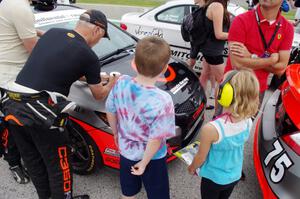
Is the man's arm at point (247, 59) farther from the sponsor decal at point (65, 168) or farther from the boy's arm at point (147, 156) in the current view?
the sponsor decal at point (65, 168)

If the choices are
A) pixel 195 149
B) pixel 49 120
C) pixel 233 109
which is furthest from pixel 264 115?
pixel 49 120

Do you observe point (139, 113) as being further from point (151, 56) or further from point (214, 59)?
point (214, 59)

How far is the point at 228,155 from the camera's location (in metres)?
1.73

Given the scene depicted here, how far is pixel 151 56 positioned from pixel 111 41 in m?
2.02

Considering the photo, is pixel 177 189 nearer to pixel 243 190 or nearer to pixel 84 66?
pixel 243 190

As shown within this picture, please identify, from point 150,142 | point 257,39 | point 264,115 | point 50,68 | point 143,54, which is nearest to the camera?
point 143,54

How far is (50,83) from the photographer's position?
1896 millimetres

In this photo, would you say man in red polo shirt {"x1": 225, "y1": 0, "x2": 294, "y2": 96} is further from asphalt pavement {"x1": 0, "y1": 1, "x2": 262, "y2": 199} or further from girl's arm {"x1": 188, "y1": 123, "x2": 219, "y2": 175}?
asphalt pavement {"x1": 0, "y1": 1, "x2": 262, "y2": 199}

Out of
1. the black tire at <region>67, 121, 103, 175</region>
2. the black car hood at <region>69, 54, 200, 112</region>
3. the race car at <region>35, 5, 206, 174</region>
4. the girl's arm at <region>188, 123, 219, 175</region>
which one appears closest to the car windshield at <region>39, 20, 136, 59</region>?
the race car at <region>35, 5, 206, 174</region>

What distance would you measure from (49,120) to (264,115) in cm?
184

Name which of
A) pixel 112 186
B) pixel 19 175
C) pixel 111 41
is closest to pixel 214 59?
pixel 111 41

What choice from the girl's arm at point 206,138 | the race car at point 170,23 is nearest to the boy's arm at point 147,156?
the girl's arm at point 206,138

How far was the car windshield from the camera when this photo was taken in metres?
3.15

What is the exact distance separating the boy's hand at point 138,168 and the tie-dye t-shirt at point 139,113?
0.05 metres
